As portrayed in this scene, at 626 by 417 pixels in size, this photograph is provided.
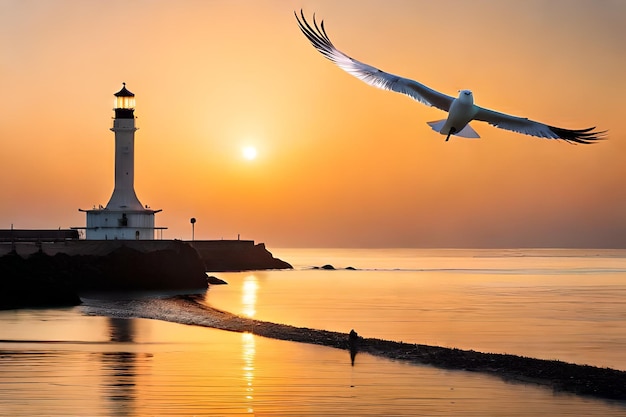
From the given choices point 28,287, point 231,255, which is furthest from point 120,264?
point 231,255

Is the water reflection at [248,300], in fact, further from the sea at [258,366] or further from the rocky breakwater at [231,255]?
the rocky breakwater at [231,255]

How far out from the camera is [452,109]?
60.2ft

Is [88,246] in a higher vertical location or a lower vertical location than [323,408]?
higher

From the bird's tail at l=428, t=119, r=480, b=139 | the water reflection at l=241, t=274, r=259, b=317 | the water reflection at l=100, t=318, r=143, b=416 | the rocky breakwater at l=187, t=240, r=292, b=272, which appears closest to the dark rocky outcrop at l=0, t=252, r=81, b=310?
the water reflection at l=241, t=274, r=259, b=317

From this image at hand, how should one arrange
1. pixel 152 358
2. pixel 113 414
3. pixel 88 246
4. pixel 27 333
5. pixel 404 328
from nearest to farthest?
pixel 113 414, pixel 152 358, pixel 27 333, pixel 404 328, pixel 88 246

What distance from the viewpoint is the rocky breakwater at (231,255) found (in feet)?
330

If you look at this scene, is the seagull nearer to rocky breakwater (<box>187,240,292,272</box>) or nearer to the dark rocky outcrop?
the dark rocky outcrop

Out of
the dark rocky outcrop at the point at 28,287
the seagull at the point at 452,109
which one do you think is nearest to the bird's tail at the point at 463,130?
the seagull at the point at 452,109

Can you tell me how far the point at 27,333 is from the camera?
27.4 metres

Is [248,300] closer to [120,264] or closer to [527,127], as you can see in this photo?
[120,264]

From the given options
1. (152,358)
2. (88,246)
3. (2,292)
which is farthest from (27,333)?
(88,246)

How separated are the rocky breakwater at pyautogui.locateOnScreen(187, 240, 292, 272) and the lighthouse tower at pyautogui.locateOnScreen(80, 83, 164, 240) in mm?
31323

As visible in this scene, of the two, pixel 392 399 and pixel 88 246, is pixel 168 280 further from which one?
pixel 392 399

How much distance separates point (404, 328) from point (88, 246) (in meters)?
27.8
